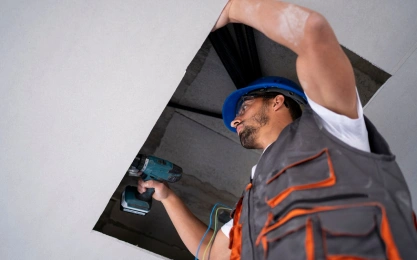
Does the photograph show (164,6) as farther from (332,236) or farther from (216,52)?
(332,236)

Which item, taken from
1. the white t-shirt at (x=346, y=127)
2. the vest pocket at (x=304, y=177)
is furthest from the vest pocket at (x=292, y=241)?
the white t-shirt at (x=346, y=127)

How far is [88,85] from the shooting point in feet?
4.46

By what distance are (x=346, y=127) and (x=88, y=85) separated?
1.02 metres

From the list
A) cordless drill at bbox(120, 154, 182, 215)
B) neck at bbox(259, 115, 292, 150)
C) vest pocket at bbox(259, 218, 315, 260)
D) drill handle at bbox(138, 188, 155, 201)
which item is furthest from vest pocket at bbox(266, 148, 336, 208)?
drill handle at bbox(138, 188, 155, 201)

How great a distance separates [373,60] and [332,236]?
87 centimetres

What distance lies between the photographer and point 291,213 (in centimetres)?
114

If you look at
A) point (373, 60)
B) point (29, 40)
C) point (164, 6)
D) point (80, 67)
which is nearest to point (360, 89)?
point (373, 60)

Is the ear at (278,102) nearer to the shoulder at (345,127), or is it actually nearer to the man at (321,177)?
the man at (321,177)

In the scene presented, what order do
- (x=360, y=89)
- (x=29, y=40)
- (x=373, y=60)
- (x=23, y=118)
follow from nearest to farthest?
(x=29, y=40)
(x=23, y=118)
(x=373, y=60)
(x=360, y=89)

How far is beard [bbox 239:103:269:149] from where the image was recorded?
1.66 meters

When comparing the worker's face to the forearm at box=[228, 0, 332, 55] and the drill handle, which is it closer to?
the forearm at box=[228, 0, 332, 55]

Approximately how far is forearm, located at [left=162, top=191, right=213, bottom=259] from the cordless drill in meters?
0.13

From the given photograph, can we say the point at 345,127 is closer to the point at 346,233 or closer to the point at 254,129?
the point at 346,233

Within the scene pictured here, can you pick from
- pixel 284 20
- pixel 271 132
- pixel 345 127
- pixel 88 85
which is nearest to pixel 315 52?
pixel 284 20
